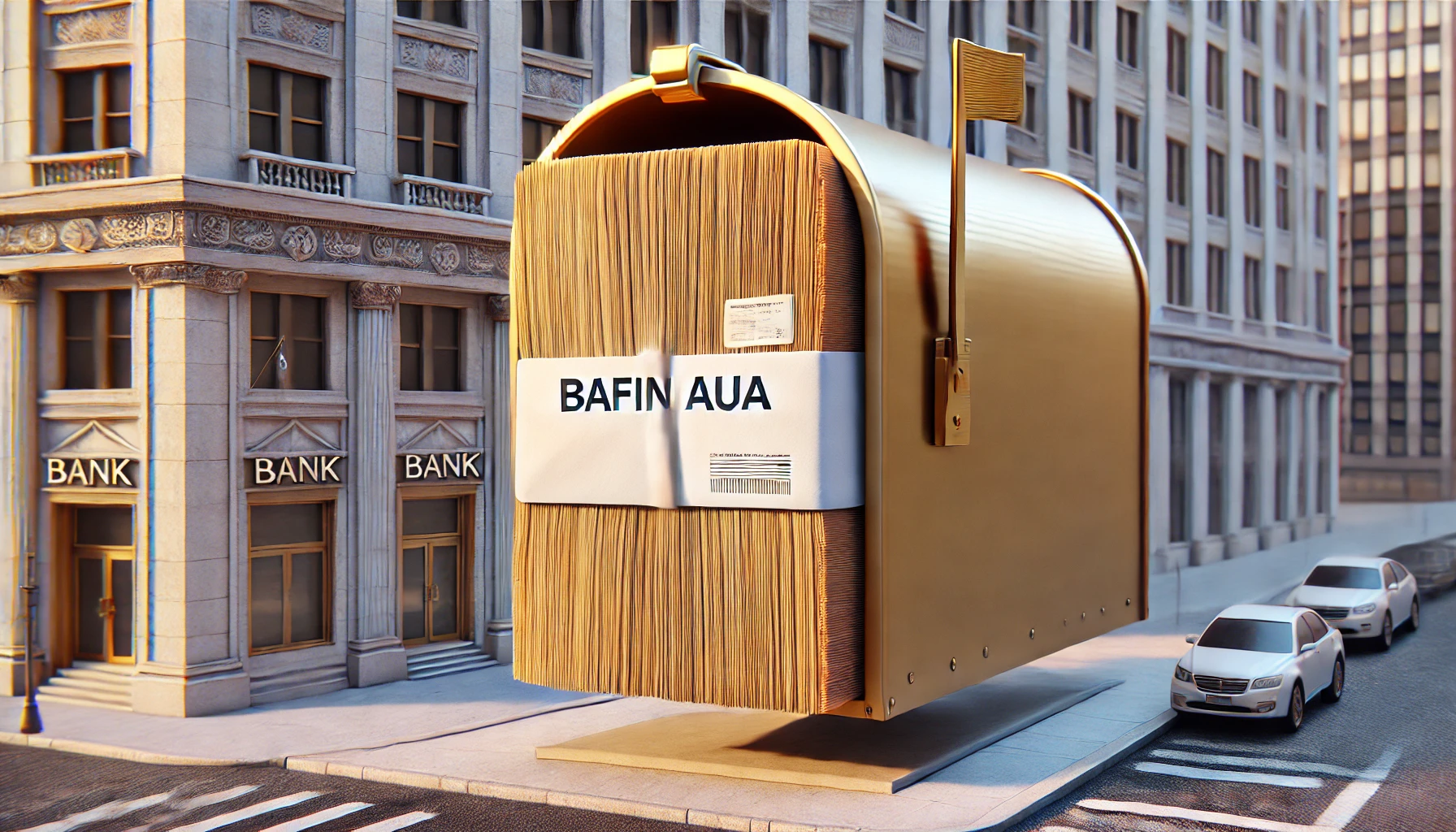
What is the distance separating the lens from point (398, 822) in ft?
47.7

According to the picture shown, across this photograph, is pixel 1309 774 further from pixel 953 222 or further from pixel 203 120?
pixel 203 120

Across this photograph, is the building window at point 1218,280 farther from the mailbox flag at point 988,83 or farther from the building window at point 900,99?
the mailbox flag at point 988,83

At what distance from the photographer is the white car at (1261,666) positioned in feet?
60.3

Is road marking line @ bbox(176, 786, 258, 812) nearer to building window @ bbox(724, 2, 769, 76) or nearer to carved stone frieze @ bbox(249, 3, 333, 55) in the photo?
carved stone frieze @ bbox(249, 3, 333, 55)

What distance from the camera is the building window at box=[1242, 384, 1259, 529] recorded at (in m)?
51.0

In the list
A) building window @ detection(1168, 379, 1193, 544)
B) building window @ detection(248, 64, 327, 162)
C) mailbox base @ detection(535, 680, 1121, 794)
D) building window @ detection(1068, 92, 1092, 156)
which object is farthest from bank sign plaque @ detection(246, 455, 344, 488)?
building window @ detection(1168, 379, 1193, 544)

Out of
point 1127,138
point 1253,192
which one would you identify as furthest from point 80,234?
point 1253,192

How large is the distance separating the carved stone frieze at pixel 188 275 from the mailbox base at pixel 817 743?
31.8ft

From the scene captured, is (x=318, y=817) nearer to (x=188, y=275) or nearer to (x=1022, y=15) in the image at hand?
(x=188, y=275)

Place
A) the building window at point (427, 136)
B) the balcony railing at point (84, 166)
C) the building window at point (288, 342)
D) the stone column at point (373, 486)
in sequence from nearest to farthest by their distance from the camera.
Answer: the balcony railing at point (84, 166)
the building window at point (288, 342)
the stone column at point (373, 486)
the building window at point (427, 136)

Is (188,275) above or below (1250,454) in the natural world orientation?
above

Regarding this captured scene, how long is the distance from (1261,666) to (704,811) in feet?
29.5

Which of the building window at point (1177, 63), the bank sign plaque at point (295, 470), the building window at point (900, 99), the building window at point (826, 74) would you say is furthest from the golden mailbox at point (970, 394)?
the building window at point (1177, 63)

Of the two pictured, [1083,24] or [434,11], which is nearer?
[434,11]
